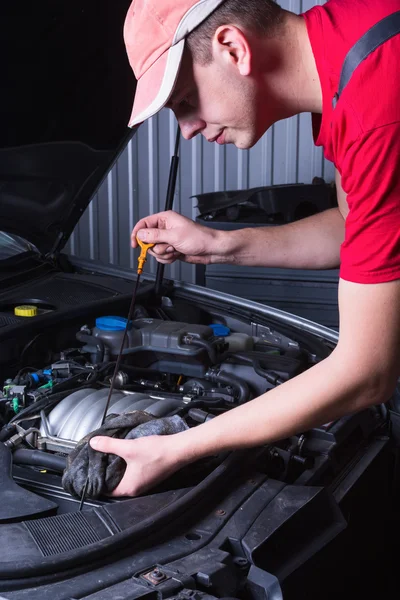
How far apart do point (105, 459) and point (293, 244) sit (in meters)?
0.70

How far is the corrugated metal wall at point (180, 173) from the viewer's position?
159 inches

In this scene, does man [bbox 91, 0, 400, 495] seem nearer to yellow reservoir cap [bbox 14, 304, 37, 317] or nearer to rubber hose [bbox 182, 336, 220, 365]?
rubber hose [bbox 182, 336, 220, 365]

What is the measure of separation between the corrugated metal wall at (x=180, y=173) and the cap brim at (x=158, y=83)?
302 cm

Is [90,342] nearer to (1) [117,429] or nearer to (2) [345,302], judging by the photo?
(1) [117,429]

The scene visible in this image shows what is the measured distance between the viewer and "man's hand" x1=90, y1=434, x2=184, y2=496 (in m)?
1.09

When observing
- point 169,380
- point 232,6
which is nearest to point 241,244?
point 169,380

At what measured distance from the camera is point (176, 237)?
1554 millimetres

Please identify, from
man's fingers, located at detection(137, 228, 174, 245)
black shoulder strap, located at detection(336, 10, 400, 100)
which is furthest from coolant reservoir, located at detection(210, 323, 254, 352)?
black shoulder strap, located at detection(336, 10, 400, 100)

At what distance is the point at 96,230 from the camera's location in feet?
14.9

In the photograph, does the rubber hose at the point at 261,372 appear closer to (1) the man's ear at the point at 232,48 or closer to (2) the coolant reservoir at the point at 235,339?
(2) the coolant reservoir at the point at 235,339

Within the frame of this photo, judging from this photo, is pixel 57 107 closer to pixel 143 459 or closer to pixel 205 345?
pixel 205 345

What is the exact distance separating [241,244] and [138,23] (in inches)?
25.4

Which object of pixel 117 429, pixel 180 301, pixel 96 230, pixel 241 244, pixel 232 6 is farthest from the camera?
pixel 96 230

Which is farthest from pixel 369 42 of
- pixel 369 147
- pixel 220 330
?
pixel 220 330
